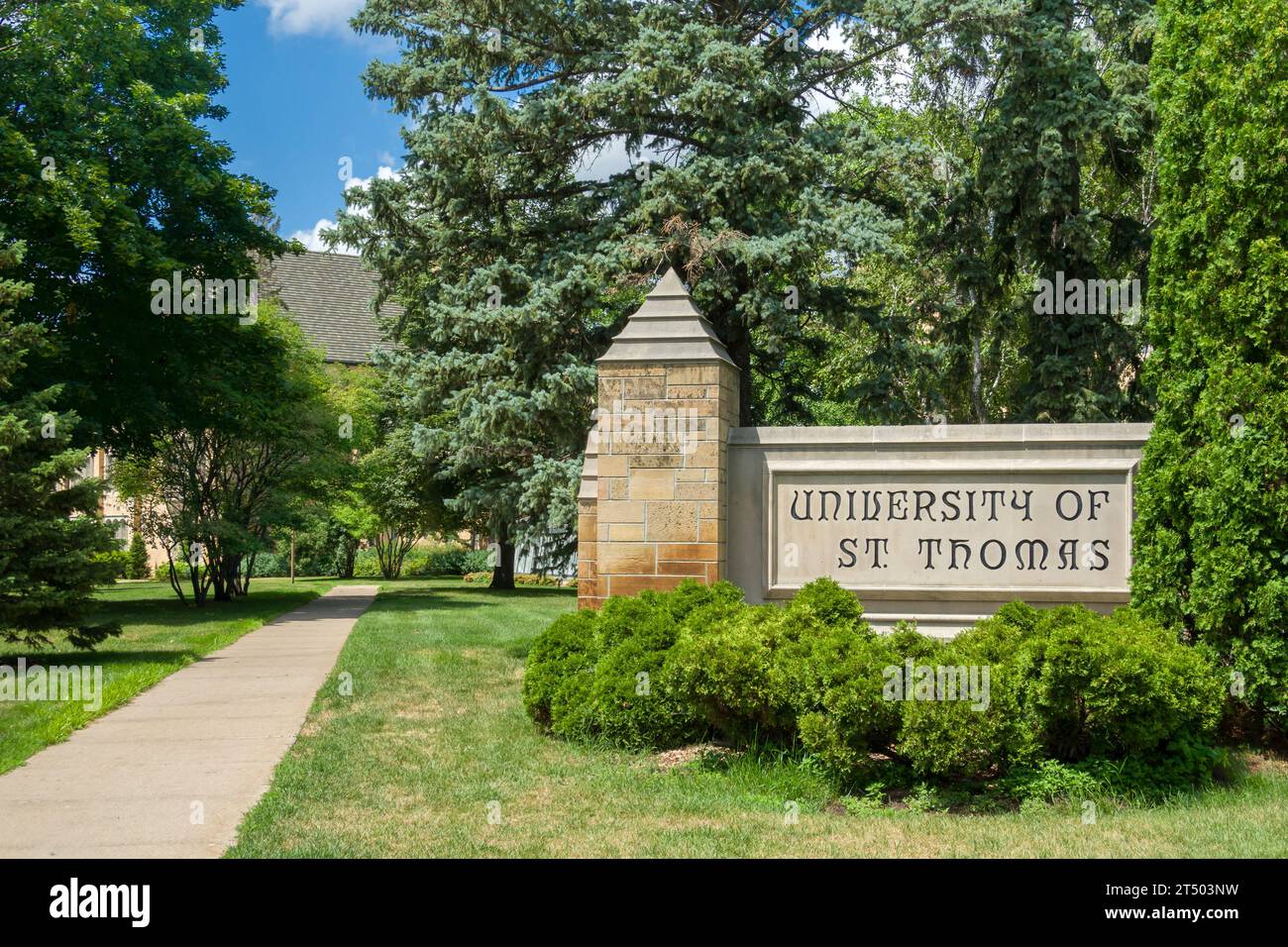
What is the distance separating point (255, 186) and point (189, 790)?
17256 mm

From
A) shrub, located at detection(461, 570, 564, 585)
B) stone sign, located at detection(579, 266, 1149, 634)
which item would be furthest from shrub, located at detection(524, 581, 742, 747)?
shrub, located at detection(461, 570, 564, 585)

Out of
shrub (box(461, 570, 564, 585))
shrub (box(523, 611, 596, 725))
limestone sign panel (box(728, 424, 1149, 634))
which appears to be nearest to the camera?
shrub (box(523, 611, 596, 725))

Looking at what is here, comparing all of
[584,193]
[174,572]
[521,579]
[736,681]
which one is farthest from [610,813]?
[521,579]

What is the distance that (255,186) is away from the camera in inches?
831

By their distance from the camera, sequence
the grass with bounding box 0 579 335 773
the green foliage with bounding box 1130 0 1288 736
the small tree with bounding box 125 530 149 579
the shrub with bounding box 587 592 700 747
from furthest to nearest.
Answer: the small tree with bounding box 125 530 149 579 < the grass with bounding box 0 579 335 773 < the shrub with bounding box 587 592 700 747 < the green foliage with bounding box 1130 0 1288 736

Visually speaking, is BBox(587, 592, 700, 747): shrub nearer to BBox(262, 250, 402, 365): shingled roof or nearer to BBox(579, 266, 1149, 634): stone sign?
BBox(579, 266, 1149, 634): stone sign

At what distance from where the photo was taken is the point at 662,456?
8555mm

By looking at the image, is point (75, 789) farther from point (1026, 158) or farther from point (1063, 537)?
point (1026, 158)

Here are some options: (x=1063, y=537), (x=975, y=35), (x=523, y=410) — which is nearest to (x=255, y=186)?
(x=523, y=410)

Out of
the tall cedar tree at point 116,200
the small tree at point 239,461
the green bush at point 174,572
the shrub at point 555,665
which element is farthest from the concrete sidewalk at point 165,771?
the green bush at point 174,572

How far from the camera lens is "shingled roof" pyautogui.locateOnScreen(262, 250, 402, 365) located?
136ft

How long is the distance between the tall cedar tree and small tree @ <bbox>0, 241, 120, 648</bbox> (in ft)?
19.2

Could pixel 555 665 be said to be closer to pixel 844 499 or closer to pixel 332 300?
pixel 844 499

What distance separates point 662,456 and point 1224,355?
4.00 meters
